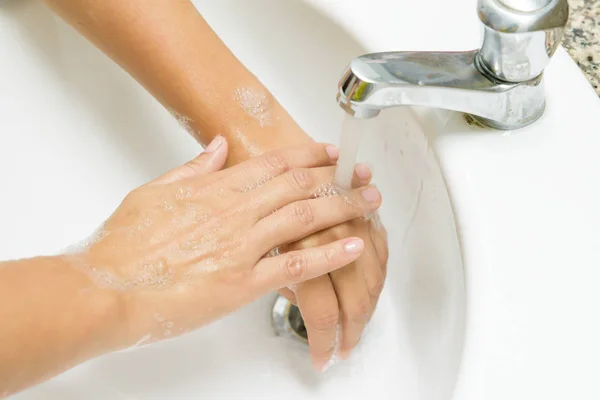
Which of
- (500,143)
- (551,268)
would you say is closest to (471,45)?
(500,143)

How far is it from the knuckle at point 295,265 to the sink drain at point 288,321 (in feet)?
0.62

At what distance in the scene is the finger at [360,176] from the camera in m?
0.54

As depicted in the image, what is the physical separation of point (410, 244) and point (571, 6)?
0.86 feet

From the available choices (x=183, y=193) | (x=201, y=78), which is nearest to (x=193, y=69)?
(x=201, y=78)

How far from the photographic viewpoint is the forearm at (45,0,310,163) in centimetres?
58

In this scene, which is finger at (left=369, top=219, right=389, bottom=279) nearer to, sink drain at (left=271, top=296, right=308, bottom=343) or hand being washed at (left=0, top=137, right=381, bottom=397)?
hand being washed at (left=0, top=137, right=381, bottom=397)

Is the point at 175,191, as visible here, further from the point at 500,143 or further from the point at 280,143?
the point at 500,143

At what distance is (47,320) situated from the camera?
1.45ft

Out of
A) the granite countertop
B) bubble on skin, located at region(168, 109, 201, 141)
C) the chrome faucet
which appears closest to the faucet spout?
the chrome faucet

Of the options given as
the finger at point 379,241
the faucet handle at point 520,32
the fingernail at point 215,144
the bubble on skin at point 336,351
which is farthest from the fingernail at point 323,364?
the faucet handle at point 520,32

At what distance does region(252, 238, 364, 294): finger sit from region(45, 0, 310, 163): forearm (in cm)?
13

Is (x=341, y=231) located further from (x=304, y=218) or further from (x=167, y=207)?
(x=167, y=207)

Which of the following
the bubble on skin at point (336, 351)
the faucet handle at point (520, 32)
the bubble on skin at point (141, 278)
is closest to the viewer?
the faucet handle at point (520, 32)

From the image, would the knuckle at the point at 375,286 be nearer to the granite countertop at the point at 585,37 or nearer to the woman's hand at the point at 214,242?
the woman's hand at the point at 214,242
